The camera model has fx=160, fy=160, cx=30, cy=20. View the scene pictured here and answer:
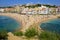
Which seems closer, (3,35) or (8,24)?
(3,35)

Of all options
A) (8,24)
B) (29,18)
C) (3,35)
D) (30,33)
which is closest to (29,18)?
(29,18)

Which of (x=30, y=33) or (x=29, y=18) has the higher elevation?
(x=29, y=18)

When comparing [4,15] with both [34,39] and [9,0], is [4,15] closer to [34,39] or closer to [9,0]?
[9,0]

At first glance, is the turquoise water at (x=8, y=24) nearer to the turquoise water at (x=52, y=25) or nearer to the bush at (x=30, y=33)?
the bush at (x=30, y=33)

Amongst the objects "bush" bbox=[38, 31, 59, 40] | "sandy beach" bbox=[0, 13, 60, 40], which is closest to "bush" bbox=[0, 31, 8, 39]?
"sandy beach" bbox=[0, 13, 60, 40]

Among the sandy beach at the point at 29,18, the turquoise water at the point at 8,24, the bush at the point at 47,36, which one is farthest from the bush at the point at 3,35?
the bush at the point at 47,36

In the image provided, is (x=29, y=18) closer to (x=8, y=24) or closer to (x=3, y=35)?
(x=8, y=24)

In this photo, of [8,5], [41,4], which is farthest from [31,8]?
[8,5]
